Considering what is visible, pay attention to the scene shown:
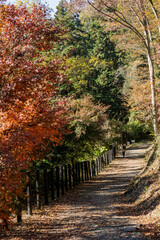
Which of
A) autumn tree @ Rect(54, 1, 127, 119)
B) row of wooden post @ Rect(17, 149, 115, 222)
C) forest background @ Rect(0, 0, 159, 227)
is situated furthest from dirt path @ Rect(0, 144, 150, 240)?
autumn tree @ Rect(54, 1, 127, 119)

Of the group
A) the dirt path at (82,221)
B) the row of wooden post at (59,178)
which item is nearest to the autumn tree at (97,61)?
the row of wooden post at (59,178)

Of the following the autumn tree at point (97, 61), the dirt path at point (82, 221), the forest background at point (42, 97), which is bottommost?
the dirt path at point (82, 221)

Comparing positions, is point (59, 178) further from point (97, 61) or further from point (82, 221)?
point (97, 61)

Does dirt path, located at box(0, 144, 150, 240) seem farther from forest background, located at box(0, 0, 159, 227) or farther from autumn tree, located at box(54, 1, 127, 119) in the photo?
autumn tree, located at box(54, 1, 127, 119)

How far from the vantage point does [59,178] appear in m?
14.7

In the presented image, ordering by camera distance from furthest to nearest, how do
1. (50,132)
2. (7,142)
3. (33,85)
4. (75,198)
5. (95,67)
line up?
(95,67) → (75,198) → (50,132) → (33,85) → (7,142)

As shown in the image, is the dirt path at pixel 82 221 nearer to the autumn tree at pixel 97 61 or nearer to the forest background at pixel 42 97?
the forest background at pixel 42 97

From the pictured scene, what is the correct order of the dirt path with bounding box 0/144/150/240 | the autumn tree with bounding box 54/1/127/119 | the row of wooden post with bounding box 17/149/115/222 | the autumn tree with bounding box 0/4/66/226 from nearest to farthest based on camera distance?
the autumn tree with bounding box 0/4/66/226 < the dirt path with bounding box 0/144/150/240 < the row of wooden post with bounding box 17/149/115/222 < the autumn tree with bounding box 54/1/127/119

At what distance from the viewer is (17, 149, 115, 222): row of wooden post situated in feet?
37.8

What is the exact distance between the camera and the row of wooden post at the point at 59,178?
37.8ft

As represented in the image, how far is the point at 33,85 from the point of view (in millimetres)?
8359

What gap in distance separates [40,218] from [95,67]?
113ft

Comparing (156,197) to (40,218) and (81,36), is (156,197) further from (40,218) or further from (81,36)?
(81,36)

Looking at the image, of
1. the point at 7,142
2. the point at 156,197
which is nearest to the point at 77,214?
the point at 156,197
